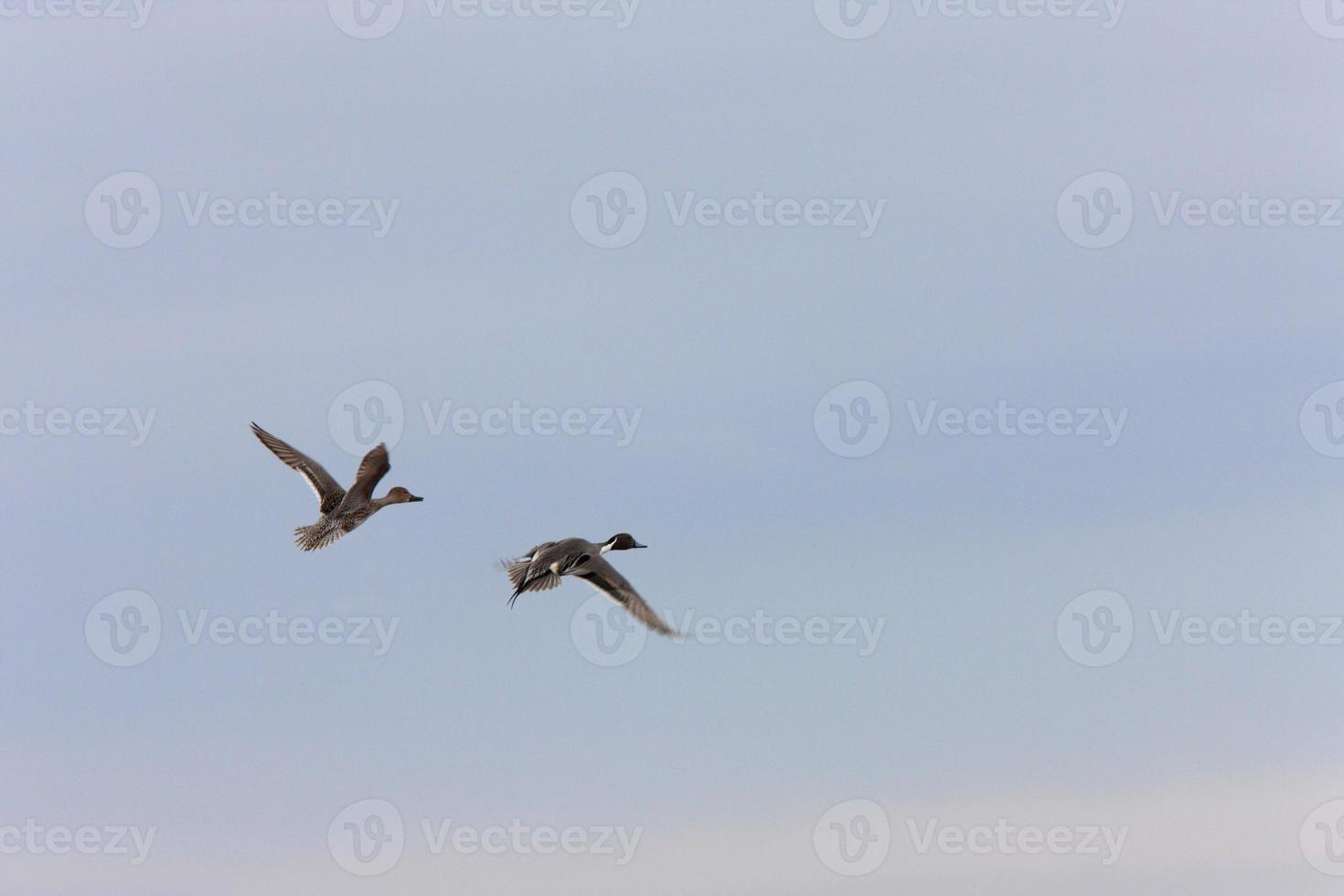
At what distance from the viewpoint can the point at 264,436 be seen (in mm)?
41344

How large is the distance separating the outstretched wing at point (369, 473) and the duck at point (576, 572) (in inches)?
134

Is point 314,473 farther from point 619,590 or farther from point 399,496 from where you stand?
point 619,590

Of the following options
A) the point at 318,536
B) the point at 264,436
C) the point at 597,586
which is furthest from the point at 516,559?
the point at 264,436

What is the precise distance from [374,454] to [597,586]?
214 inches

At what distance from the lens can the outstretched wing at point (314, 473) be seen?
39.3 meters

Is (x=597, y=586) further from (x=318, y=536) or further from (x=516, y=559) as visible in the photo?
(x=318, y=536)

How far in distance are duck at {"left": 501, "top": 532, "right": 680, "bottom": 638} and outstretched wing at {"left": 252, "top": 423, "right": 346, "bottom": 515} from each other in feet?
13.8

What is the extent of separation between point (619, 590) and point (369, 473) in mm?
5838

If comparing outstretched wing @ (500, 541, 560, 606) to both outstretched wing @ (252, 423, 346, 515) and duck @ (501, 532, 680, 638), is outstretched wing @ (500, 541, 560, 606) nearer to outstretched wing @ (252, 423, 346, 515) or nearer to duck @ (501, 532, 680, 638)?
duck @ (501, 532, 680, 638)

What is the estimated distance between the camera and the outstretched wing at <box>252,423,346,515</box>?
129 ft

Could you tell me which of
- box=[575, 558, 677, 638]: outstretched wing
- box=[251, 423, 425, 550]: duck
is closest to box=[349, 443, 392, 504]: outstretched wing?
box=[251, 423, 425, 550]: duck

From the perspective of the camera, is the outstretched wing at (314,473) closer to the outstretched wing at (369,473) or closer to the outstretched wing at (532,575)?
the outstretched wing at (369,473)

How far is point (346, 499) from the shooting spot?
39125mm

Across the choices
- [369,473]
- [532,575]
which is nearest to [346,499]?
[369,473]
